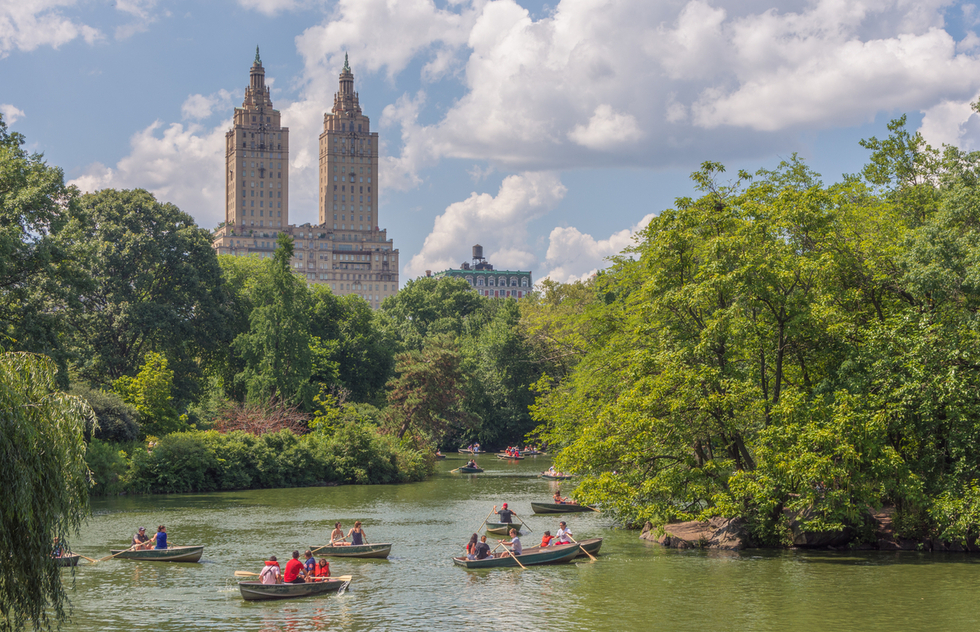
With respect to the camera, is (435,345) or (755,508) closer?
(755,508)

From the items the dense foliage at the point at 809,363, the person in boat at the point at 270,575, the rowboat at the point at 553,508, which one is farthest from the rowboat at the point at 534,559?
the rowboat at the point at 553,508

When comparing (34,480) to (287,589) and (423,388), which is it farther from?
(423,388)

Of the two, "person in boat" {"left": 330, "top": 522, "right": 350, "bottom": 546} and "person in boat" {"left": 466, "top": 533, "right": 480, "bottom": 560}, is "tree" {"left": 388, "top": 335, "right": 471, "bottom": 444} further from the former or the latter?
"person in boat" {"left": 466, "top": 533, "right": 480, "bottom": 560}

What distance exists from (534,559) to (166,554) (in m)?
12.1

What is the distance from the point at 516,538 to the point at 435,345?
3798 centimetres

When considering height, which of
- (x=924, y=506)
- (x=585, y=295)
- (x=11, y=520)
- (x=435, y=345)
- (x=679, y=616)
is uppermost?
(x=585, y=295)

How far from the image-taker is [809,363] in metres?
32.2

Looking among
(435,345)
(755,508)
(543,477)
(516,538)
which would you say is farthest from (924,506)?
(435,345)

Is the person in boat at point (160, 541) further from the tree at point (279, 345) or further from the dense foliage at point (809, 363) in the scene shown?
the tree at point (279, 345)

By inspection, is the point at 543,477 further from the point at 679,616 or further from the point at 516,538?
the point at 679,616

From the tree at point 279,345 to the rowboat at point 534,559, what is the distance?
34.7 m

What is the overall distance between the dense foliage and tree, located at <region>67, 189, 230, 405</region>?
40581 mm

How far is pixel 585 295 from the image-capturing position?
73062 millimetres

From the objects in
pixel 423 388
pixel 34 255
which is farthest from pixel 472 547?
pixel 423 388
